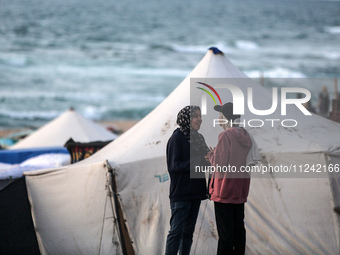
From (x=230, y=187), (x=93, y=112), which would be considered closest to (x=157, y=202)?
(x=230, y=187)

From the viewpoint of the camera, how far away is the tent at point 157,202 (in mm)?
4809

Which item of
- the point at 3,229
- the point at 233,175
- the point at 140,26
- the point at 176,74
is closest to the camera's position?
the point at 233,175

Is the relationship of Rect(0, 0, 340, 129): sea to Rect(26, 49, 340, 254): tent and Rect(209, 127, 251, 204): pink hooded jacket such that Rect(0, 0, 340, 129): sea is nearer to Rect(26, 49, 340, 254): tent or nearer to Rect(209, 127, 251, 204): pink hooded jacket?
Rect(26, 49, 340, 254): tent

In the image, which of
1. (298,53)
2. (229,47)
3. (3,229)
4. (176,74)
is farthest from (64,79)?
(3,229)

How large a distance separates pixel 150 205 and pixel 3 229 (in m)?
1.48

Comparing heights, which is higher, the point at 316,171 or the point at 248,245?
the point at 316,171

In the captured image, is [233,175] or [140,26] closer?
[233,175]

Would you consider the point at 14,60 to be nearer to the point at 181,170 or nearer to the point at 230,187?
the point at 181,170

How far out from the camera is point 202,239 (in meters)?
4.92

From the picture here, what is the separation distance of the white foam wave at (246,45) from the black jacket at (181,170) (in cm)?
4269

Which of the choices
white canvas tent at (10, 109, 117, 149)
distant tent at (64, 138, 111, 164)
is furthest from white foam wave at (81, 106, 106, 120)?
distant tent at (64, 138, 111, 164)

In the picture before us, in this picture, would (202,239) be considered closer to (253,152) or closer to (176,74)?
(253,152)

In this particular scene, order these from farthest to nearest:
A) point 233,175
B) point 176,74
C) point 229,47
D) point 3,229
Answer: point 229,47, point 176,74, point 3,229, point 233,175

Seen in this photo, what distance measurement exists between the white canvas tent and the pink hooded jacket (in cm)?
654
